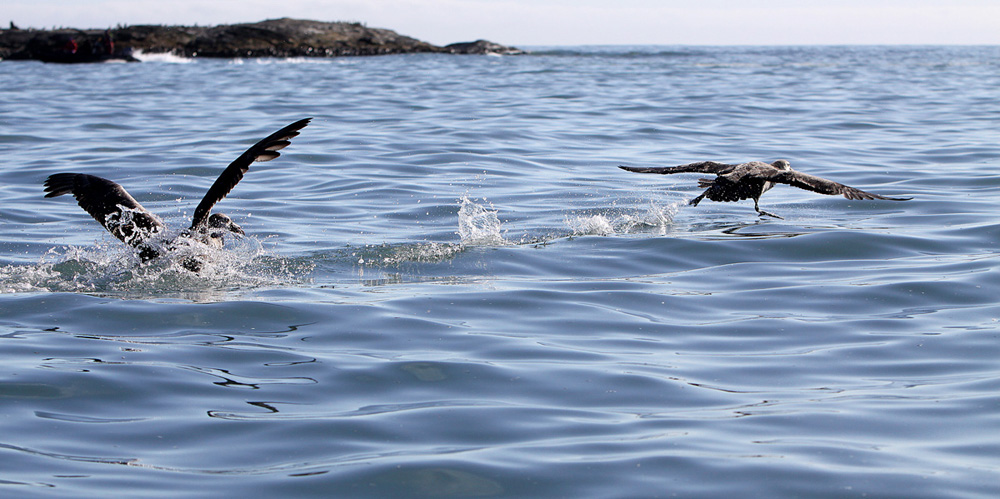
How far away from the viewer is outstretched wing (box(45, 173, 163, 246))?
8328 millimetres

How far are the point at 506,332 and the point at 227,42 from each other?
2593 inches

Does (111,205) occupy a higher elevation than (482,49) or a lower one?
lower

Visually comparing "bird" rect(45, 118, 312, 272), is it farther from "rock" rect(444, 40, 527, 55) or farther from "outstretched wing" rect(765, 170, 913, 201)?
"rock" rect(444, 40, 527, 55)

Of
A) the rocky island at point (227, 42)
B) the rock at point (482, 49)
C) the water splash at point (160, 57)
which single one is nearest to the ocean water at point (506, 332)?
the rocky island at point (227, 42)

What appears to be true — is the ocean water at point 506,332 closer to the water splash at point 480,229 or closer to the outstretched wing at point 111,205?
the water splash at point 480,229

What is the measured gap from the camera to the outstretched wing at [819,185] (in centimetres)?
897

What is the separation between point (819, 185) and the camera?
930 centimetres

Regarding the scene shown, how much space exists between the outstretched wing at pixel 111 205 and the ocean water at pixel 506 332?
29 centimetres

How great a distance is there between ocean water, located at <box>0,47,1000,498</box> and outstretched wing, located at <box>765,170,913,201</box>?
55 cm

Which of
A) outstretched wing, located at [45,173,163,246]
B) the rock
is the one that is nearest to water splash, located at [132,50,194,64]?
the rock

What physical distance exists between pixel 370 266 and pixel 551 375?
11.0 ft

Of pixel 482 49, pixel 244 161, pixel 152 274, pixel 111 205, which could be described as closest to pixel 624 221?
pixel 244 161

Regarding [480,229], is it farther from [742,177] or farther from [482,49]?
[482,49]

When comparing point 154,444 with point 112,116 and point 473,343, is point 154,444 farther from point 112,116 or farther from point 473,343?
point 112,116
